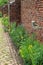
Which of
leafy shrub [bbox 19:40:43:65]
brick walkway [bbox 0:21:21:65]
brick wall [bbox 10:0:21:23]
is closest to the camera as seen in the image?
leafy shrub [bbox 19:40:43:65]

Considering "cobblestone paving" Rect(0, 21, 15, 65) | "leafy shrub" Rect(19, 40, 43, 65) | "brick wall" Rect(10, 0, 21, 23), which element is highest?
"leafy shrub" Rect(19, 40, 43, 65)

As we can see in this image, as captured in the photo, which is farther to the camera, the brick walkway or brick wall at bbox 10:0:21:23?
brick wall at bbox 10:0:21:23

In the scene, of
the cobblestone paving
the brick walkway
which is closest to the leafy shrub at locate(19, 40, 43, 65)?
the brick walkway

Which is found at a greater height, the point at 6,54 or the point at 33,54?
the point at 33,54

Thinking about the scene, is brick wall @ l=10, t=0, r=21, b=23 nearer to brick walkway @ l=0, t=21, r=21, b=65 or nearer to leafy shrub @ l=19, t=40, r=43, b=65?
brick walkway @ l=0, t=21, r=21, b=65

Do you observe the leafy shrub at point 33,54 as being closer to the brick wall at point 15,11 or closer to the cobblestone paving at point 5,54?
the cobblestone paving at point 5,54

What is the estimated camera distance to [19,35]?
9.66 m

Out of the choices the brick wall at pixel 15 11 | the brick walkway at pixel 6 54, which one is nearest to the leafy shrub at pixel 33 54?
the brick walkway at pixel 6 54

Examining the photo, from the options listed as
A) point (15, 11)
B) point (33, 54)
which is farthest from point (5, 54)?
point (15, 11)

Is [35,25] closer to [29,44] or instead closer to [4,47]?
[29,44]

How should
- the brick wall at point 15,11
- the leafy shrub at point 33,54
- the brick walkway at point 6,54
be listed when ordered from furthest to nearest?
the brick wall at point 15,11 < the brick walkway at point 6,54 < the leafy shrub at point 33,54

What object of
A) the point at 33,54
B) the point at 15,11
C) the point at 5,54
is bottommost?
the point at 5,54

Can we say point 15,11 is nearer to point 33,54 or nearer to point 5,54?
point 5,54

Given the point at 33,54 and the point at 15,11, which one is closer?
the point at 33,54
